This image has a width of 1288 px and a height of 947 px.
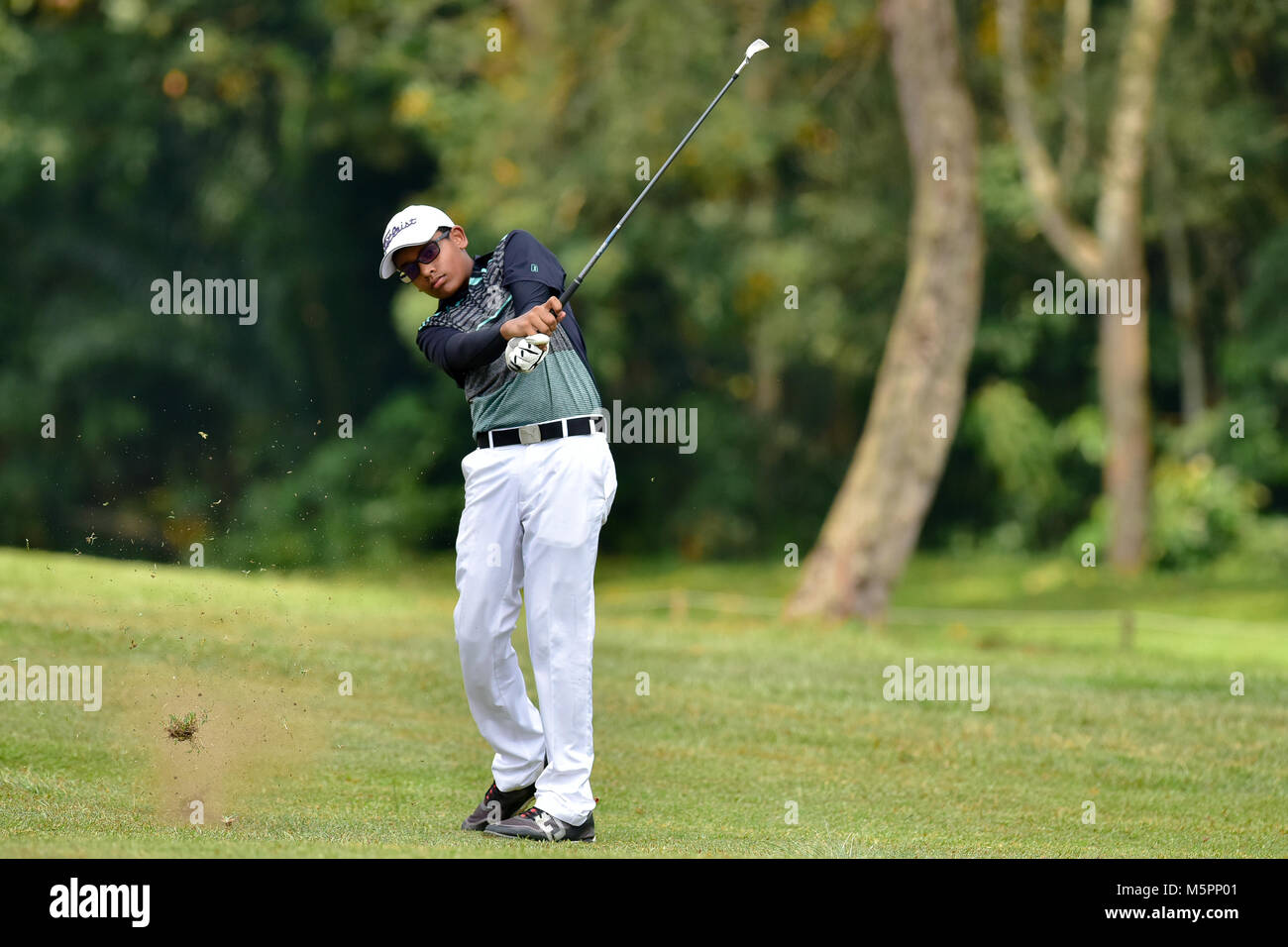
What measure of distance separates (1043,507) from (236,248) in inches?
586

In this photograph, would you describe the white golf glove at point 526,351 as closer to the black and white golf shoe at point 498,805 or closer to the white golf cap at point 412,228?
the white golf cap at point 412,228

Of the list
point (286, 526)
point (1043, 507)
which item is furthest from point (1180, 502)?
point (286, 526)

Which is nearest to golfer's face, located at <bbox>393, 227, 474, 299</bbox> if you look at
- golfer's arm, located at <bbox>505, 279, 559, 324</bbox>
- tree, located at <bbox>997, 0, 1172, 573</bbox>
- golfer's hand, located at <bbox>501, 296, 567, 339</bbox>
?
golfer's arm, located at <bbox>505, 279, 559, 324</bbox>

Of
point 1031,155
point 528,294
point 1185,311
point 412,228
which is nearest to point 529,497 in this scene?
point 528,294

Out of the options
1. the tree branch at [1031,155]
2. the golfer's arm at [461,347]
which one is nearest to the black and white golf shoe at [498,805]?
the golfer's arm at [461,347]

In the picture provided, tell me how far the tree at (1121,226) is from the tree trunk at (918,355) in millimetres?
6325

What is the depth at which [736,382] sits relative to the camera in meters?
32.4

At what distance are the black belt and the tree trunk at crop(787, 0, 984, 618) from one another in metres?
11.9

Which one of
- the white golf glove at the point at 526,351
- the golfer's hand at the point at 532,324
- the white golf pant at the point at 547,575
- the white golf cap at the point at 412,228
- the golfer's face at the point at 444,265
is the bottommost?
the white golf pant at the point at 547,575

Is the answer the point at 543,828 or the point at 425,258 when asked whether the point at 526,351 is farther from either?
the point at 543,828

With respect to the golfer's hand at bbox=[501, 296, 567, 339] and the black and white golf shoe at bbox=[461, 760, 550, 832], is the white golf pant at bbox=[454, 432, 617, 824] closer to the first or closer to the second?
the black and white golf shoe at bbox=[461, 760, 550, 832]

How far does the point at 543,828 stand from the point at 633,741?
12.2 feet

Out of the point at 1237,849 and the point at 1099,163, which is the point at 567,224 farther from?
the point at 1237,849

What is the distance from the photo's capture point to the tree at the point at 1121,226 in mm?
25125
